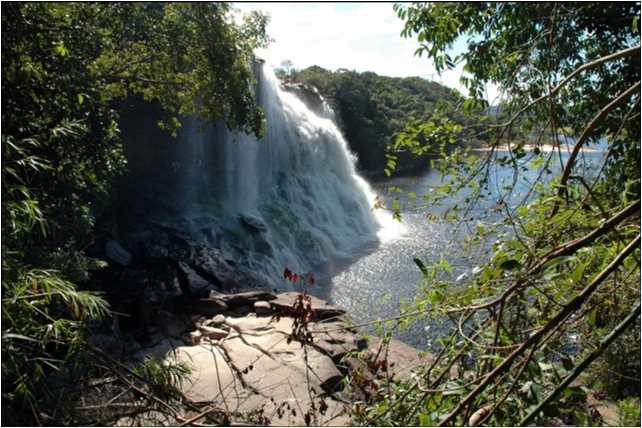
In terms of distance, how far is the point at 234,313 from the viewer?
8.46 metres

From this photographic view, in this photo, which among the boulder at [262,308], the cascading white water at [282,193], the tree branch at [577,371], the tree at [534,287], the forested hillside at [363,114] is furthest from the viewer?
the forested hillside at [363,114]

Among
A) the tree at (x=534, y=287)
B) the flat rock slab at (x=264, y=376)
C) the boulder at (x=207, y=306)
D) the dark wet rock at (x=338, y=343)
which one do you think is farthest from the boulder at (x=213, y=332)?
the tree at (x=534, y=287)

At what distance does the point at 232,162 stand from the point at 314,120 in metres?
5.64

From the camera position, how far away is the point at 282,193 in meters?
16.6

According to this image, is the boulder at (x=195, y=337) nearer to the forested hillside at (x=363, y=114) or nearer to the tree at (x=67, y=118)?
the tree at (x=67, y=118)

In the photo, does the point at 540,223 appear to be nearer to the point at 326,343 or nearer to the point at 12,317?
the point at 12,317

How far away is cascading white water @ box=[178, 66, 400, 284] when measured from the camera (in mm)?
13797

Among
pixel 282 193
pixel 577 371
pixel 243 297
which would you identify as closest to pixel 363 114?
pixel 282 193

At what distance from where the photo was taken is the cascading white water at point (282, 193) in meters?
13.8

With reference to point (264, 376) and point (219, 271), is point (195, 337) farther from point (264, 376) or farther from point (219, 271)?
point (219, 271)

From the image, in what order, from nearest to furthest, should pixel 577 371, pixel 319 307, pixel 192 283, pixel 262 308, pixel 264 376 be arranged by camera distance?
pixel 577 371 < pixel 264 376 < pixel 262 308 < pixel 319 307 < pixel 192 283

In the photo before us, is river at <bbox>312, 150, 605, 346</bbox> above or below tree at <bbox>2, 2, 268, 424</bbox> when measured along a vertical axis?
below

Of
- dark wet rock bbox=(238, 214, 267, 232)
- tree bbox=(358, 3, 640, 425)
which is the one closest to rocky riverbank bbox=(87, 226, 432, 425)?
tree bbox=(358, 3, 640, 425)

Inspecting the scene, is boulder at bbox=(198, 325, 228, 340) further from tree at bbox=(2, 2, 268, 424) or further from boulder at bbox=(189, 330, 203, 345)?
tree at bbox=(2, 2, 268, 424)
